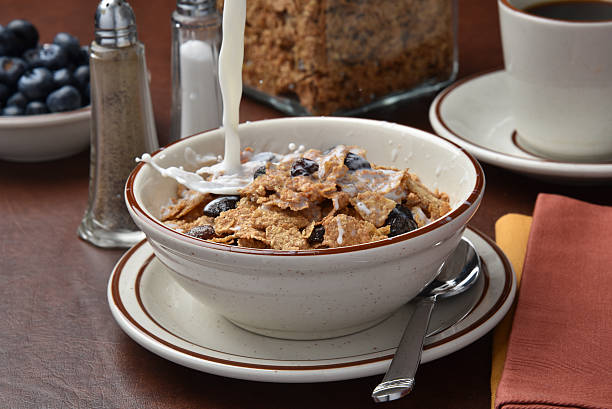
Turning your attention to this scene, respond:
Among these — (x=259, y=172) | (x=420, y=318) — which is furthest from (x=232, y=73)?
(x=420, y=318)

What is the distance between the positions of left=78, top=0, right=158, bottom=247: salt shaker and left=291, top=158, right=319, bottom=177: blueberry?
0.97 feet

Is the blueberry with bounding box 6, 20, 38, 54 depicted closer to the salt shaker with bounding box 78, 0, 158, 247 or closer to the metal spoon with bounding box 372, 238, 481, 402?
the salt shaker with bounding box 78, 0, 158, 247

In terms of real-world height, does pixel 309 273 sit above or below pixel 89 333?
above

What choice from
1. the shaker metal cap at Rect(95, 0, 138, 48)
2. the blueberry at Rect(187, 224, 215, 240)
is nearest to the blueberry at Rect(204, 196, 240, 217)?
the blueberry at Rect(187, 224, 215, 240)

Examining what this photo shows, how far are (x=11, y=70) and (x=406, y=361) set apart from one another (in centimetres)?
89

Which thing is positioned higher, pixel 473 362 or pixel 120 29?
pixel 120 29

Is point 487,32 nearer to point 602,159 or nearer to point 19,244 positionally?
point 602,159

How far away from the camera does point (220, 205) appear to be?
31.8 inches

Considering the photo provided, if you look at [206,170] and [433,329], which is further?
[206,170]

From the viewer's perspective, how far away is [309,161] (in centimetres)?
82

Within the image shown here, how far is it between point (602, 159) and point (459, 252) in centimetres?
44

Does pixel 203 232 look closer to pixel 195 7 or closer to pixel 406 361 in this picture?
pixel 406 361

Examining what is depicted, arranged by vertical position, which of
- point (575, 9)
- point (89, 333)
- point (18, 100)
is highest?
point (575, 9)

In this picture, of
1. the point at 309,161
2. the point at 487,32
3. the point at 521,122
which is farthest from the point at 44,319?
the point at 487,32
